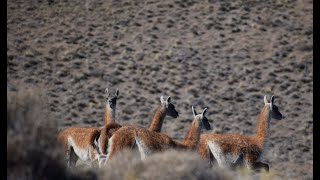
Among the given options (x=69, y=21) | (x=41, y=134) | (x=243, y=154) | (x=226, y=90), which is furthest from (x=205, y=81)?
(x=41, y=134)

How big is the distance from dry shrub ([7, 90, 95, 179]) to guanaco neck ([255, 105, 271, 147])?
18.4 feet

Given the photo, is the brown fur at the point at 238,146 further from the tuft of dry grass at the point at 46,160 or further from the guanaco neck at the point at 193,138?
the tuft of dry grass at the point at 46,160

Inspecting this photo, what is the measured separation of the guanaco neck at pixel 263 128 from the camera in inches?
536

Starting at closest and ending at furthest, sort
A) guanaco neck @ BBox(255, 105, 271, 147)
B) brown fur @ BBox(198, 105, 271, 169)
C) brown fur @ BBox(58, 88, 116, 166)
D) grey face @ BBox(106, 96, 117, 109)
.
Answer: brown fur @ BBox(58, 88, 116, 166), brown fur @ BBox(198, 105, 271, 169), guanaco neck @ BBox(255, 105, 271, 147), grey face @ BBox(106, 96, 117, 109)

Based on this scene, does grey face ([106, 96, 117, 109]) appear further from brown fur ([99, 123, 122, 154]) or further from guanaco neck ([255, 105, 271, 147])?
brown fur ([99, 123, 122, 154])

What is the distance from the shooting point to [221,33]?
3131 cm

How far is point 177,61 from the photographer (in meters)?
28.8

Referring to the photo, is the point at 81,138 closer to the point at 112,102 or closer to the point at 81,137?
the point at 81,137

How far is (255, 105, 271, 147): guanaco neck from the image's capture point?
1362 centimetres

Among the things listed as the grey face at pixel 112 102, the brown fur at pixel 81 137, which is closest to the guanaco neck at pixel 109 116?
the grey face at pixel 112 102

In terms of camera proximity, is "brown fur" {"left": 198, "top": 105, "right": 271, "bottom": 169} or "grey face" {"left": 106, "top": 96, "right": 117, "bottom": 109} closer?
"brown fur" {"left": 198, "top": 105, "right": 271, "bottom": 169}

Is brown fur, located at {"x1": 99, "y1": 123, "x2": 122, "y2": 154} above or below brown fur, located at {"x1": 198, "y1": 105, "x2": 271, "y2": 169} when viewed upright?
above

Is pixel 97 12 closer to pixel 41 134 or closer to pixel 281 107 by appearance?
pixel 281 107

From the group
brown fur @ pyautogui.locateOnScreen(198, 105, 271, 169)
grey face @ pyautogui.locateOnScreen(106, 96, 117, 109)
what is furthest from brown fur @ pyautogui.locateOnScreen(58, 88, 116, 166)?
grey face @ pyautogui.locateOnScreen(106, 96, 117, 109)
